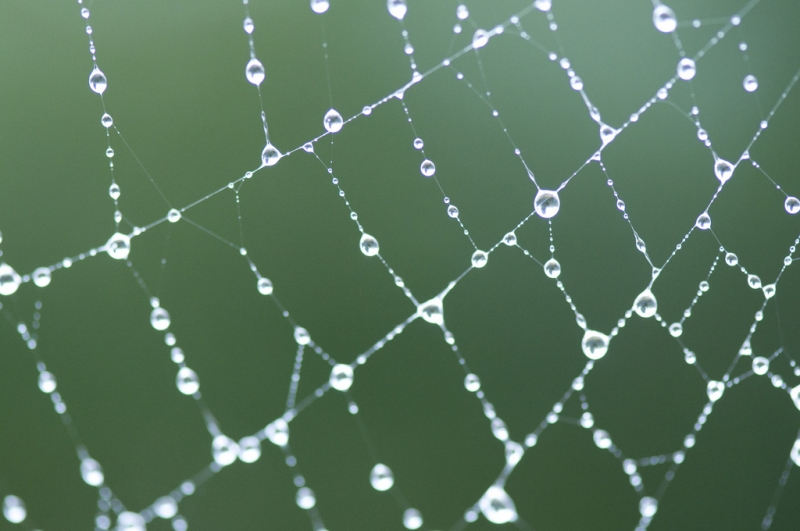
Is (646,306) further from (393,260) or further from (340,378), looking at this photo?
(393,260)

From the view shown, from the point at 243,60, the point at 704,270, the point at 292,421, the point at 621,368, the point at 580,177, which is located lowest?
the point at 621,368

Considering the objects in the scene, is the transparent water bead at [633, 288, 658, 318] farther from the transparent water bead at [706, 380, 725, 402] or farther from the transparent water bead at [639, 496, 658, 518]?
the transparent water bead at [639, 496, 658, 518]

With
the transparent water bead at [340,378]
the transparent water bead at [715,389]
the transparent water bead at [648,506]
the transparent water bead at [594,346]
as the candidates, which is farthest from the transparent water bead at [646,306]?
the transparent water bead at [648,506]

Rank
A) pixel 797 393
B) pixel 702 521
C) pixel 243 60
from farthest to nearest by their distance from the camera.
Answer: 1. pixel 702 521
2. pixel 243 60
3. pixel 797 393

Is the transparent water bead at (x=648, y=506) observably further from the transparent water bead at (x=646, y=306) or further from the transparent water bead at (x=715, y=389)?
the transparent water bead at (x=646, y=306)

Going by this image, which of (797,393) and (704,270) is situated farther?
(704,270)

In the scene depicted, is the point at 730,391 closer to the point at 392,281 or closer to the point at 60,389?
the point at 392,281

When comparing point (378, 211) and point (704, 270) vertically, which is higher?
point (378, 211)

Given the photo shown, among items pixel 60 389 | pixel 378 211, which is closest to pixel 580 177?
pixel 378 211

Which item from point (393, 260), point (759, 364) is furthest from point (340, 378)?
point (759, 364)
